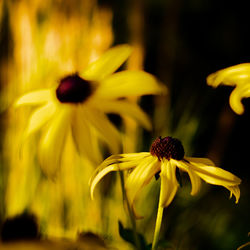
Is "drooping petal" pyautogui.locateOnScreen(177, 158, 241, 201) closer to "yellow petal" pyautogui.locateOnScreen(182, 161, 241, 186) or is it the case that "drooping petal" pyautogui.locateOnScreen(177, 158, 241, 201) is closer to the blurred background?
"yellow petal" pyautogui.locateOnScreen(182, 161, 241, 186)

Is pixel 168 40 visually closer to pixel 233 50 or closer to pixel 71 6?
pixel 233 50

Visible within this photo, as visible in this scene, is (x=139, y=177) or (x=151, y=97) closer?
(x=139, y=177)

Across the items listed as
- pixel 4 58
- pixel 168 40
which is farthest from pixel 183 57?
pixel 4 58

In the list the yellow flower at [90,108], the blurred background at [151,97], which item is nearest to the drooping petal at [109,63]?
the yellow flower at [90,108]

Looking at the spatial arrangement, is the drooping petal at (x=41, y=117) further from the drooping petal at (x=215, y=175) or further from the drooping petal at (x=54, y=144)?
the drooping petal at (x=215, y=175)

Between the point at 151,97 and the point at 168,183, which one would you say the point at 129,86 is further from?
the point at 151,97

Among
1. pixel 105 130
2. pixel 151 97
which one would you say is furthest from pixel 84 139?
pixel 151 97

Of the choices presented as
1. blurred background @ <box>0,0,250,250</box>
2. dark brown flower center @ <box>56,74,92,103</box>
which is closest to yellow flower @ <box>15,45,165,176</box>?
dark brown flower center @ <box>56,74,92,103</box>
